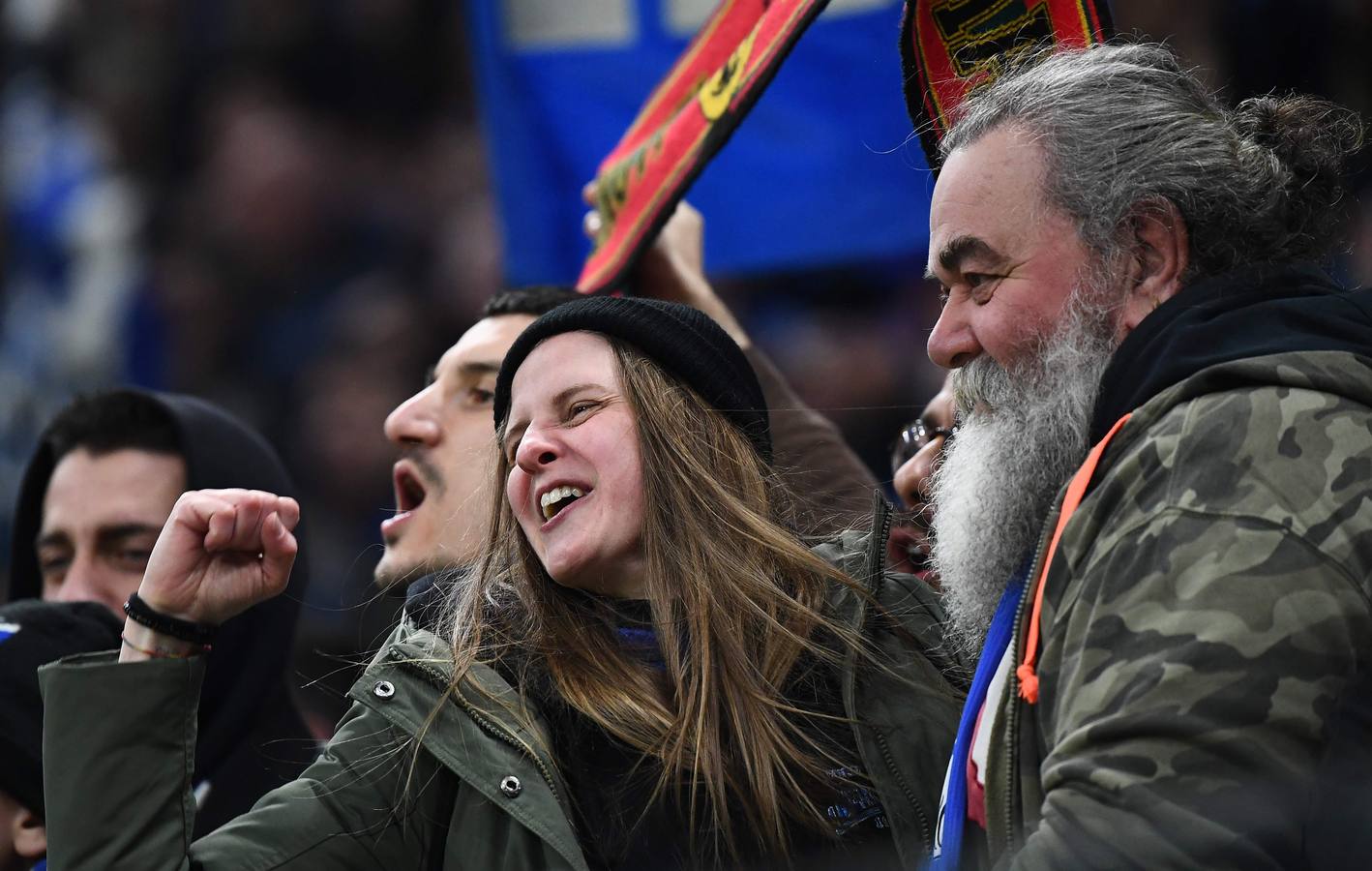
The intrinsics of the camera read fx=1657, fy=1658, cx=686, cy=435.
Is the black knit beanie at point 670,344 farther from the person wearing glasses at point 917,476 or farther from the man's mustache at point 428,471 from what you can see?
the man's mustache at point 428,471

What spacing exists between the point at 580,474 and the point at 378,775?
0.56 meters

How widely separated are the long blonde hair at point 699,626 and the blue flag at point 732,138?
4.82 feet

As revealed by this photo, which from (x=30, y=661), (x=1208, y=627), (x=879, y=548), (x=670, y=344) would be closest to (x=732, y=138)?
(x=670, y=344)

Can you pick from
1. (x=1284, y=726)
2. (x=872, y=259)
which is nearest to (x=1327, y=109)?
(x=1284, y=726)

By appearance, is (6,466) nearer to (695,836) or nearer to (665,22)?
(665,22)

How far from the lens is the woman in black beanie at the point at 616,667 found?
7.61 feet

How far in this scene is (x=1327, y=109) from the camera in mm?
2418

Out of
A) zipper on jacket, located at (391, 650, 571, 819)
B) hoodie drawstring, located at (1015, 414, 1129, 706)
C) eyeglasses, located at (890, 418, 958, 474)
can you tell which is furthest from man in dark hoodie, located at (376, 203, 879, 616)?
hoodie drawstring, located at (1015, 414, 1129, 706)

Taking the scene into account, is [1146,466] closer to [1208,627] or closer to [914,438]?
[1208,627]

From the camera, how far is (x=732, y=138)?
4398 mm

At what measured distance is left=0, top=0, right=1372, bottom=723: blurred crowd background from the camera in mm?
6445

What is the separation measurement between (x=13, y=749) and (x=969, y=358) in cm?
180

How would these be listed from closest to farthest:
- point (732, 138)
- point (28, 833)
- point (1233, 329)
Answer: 1. point (1233, 329)
2. point (28, 833)
3. point (732, 138)

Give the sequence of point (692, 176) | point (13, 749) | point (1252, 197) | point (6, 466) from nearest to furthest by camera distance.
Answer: point (1252, 197)
point (13, 749)
point (692, 176)
point (6, 466)
